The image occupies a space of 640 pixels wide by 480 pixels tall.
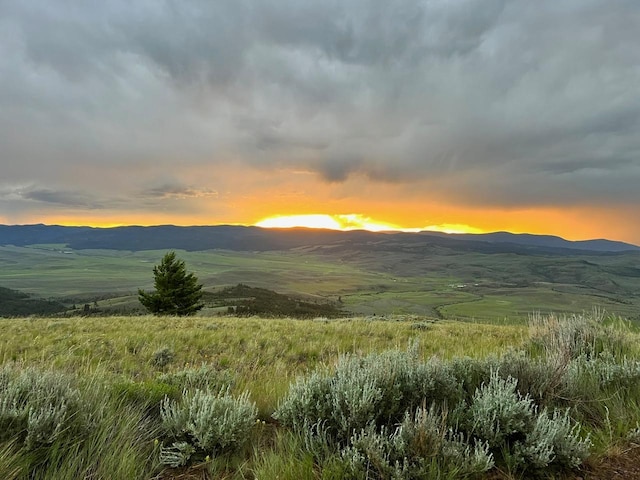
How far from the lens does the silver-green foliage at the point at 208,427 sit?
9.48 ft

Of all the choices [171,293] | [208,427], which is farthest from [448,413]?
[171,293]

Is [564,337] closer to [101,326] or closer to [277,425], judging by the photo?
[277,425]

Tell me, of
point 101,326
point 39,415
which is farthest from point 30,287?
point 39,415

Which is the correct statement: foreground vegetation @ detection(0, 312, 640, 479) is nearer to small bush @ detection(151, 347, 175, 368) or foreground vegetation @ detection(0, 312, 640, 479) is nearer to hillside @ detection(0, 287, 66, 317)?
small bush @ detection(151, 347, 175, 368)

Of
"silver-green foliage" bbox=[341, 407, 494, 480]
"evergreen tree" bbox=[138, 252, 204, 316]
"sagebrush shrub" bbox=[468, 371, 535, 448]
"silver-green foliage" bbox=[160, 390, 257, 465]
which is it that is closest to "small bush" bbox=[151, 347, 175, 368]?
"silver-green foliage" bbox=[160, 390, 257, 465]

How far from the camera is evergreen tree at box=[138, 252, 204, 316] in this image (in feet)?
118

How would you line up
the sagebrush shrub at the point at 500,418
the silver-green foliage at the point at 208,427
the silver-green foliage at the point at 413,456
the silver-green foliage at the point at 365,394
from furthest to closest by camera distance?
the silver-green foliage at the point at 365,394 → the sagebrush shrub at the point at 500,418 → the silver-green foliage at the point at 208,427 → the silver-green foliage at the point at 413,456

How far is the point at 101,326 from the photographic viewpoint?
14.0 m

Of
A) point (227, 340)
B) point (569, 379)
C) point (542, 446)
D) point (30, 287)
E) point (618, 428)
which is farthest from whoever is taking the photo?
point (30, 287)

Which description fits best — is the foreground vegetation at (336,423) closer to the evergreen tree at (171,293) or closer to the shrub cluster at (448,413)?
the shrub cluster at (448,413)

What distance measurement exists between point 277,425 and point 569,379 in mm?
3312

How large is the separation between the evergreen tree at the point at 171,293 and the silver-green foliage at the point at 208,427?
1359 inches

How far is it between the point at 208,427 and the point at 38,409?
128cm

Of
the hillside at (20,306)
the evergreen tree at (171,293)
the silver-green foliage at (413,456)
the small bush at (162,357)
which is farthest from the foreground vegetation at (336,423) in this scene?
the hillside at (20,306)
